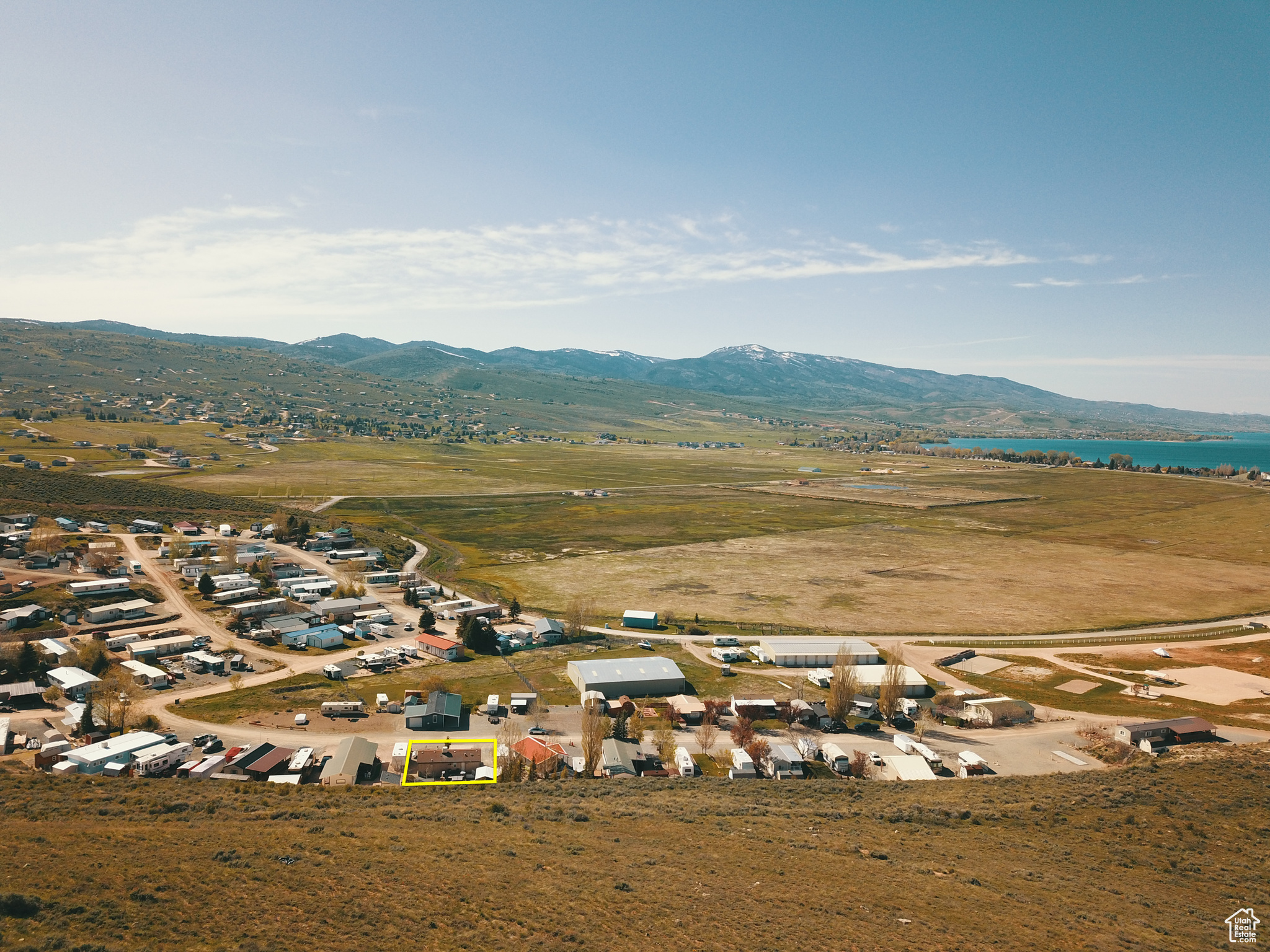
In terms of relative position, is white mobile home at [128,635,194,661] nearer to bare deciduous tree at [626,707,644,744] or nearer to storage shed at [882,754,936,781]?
bare deciduous tree at [626,707,644,744]

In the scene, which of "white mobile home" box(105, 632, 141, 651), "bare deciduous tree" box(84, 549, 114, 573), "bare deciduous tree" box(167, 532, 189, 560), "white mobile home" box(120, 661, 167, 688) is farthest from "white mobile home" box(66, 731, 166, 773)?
"bare deciduous tree" box(167, 532, 189, 560)

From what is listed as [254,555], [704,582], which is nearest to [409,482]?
[254,555]

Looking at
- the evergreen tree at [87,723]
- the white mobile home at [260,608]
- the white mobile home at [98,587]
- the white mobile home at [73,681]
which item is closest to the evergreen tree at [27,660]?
the white mobile home at [73,681]

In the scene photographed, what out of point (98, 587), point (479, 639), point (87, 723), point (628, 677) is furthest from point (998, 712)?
point (98, 587)

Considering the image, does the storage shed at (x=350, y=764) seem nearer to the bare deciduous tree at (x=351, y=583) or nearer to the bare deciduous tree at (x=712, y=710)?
the bare deciduous tree at (x=712, y=710)

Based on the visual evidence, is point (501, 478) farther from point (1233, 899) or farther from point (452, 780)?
point (1233, 899)

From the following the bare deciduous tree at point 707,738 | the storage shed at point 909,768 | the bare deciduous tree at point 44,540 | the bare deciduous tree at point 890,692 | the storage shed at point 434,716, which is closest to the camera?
the storage shed at point 909,768

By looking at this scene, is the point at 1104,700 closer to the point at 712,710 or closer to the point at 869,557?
the point at 712,710
